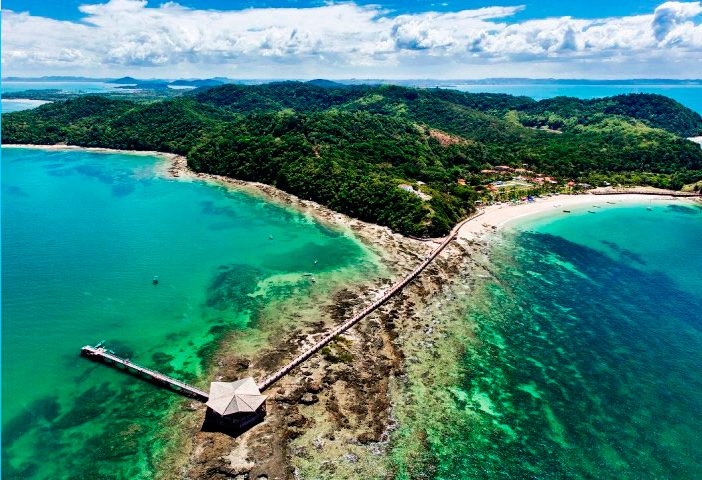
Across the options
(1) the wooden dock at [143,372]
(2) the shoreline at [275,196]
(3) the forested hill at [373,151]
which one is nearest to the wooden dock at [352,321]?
(1) the wooden dock at [143,372]

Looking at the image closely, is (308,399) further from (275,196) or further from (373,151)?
(373,151)

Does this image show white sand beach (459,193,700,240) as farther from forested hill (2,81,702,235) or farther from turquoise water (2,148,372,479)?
turquoise water (2,148,372,479)

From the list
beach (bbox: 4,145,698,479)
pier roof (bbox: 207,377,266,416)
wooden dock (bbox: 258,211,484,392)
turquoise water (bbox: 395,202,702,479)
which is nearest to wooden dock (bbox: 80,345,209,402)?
beach (bbox: 4,145,698,479)

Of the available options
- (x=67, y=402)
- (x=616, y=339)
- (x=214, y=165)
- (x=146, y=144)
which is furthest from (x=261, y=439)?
(x=146, y=144)

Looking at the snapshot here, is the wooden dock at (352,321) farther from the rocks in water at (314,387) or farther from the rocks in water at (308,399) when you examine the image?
the rocks in water at (308,399)

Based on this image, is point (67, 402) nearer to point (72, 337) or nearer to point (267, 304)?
point (72, 337)

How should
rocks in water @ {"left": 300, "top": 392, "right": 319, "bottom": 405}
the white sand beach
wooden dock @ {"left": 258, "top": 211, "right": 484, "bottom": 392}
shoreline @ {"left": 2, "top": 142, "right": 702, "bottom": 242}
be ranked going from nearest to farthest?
rocks in water @ {"left": 300, "top": 392, "right": 319, "bottom": 405} < wooden dock @ {"left": 258, "top": 211, "right": 484, "bottom": 392} < shoreline @ {"left": 2, "top": 142, "right": 702, "bottom": 242} < the white sand beach

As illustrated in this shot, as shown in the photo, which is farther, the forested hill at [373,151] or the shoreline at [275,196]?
the forested hill at [373,151]
